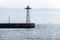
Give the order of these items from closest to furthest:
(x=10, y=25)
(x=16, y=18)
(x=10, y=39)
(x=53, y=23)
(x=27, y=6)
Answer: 1. (x=10, y=39)
2. (x=10, y=25)
3. (x=27, y=6)
4. (x=16, y=18)
5. (x=53, y=23)

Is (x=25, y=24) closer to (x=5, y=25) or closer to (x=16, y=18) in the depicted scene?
(x=5, y=25)

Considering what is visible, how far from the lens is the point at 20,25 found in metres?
10.5

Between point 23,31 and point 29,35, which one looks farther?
point 23,31

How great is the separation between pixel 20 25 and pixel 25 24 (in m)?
0.35

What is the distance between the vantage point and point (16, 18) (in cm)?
1288

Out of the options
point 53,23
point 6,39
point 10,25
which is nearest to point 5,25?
point 10,25

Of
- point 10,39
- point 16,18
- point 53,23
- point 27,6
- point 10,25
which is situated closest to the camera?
point 10,39

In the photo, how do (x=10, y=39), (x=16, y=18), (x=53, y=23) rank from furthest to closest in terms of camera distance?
(x=53, y=23)
(x=16, y=18)
(x=10, y=39)

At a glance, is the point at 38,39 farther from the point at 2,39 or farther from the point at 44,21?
the point at 44,21

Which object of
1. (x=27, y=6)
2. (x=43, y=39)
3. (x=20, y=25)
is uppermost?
(x=27, y=6)

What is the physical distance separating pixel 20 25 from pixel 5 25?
0.95 meters

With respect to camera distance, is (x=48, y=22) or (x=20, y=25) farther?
(x=48, y=22)

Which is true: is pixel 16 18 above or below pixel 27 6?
below

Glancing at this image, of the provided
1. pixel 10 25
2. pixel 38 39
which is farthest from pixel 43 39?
pixel 10 25
